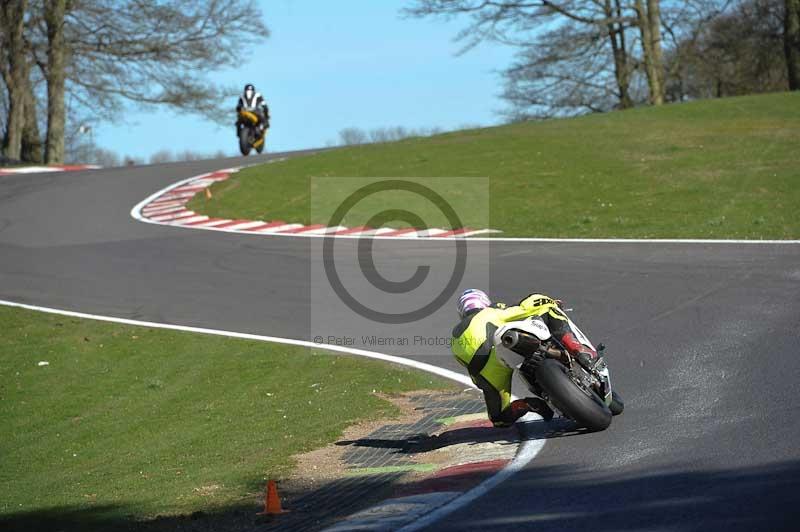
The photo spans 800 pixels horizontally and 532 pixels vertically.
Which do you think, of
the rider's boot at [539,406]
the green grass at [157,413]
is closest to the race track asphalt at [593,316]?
the rider's boot at [539,406]

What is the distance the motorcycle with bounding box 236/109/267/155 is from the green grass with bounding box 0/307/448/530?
692 inches

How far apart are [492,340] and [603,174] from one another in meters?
16.0

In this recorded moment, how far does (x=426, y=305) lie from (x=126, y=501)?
667cm

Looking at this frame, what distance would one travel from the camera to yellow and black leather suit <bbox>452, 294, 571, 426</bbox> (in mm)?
8203

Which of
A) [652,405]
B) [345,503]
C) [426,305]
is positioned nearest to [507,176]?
[426,305]

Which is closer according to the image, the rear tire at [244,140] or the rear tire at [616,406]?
the rear tire at [616,406]

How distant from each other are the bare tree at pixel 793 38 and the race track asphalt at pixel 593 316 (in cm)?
2336

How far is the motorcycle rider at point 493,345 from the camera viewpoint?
323 inches

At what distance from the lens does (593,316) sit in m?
12.5

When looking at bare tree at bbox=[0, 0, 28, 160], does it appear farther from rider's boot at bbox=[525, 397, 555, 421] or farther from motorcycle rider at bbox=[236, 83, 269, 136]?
rider's boot at bbox=[525, 397, 555, 421]

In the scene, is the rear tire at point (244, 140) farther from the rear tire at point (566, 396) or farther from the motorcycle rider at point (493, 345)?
the rear tire at point (566, 396)

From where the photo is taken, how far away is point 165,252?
754 inches

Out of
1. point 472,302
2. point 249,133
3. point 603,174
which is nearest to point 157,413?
point 472,302

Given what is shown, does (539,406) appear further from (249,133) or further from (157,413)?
(249,133)
